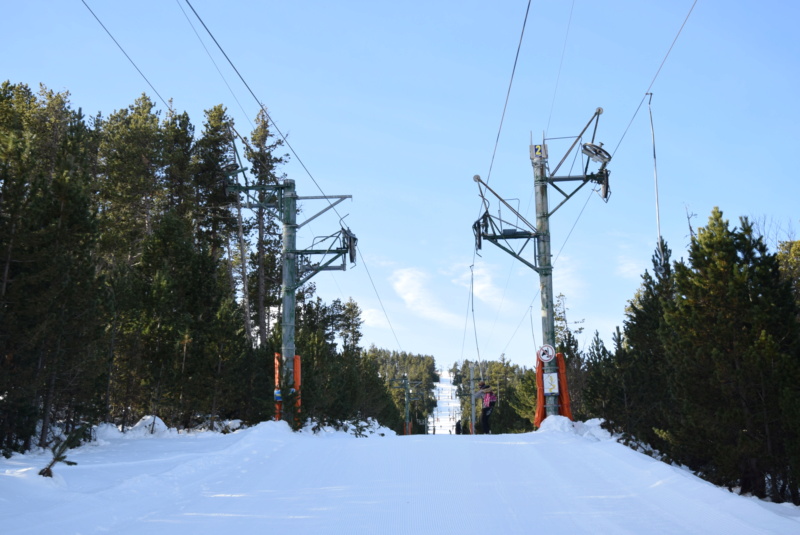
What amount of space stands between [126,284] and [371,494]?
10.2 m

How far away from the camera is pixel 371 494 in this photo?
7566 millimetres

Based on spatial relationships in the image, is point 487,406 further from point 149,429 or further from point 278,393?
point 149,429

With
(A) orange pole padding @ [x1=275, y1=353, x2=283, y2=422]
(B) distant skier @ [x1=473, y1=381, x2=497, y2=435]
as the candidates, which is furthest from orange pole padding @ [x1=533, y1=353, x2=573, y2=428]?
(A) orange pole padding @ [x1=275, y1=353, x2=283, y2=422]

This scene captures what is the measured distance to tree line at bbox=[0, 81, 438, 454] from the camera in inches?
398

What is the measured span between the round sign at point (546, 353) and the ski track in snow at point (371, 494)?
7250 millimetres

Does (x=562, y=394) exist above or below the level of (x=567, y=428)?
above

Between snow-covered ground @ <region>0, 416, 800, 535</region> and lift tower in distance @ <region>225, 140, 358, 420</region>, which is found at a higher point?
lift tower in distance @ <region>225, 140, 358, 420</region>

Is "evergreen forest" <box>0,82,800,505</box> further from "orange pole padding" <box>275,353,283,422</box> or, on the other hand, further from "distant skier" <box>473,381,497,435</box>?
"distant skier" <box>473,381,497,435</box>

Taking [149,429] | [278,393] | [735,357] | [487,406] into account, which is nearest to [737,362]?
[735,357]

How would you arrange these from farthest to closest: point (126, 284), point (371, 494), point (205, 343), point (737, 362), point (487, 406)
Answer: point (487, 406) < point (205, 343) < point (126, 284) < point (737, 362) < point (371, 494)

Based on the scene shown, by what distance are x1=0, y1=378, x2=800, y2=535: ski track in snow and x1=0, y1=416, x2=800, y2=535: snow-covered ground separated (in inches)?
0.7

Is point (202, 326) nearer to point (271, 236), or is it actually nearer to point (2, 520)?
point (2, 520)

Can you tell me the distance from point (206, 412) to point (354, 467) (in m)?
10.6

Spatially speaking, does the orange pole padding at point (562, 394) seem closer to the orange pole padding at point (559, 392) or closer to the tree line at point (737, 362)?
the orange pole padding at point (559, 392)
